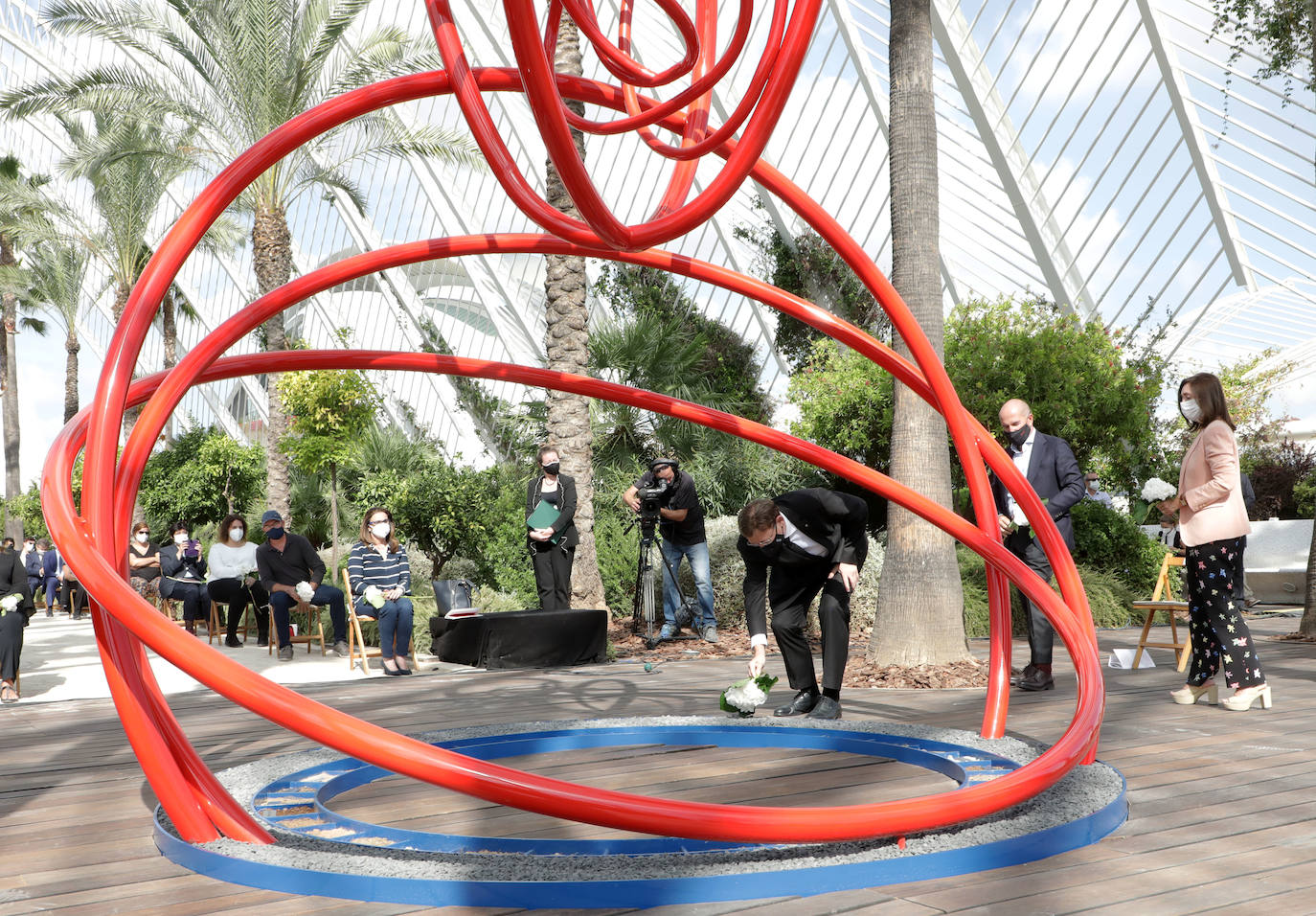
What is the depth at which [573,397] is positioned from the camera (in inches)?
415

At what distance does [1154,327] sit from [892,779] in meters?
16.4

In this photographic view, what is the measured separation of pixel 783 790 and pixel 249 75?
14.7 meters

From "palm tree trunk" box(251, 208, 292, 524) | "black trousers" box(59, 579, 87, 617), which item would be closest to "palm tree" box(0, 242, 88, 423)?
"black trousers" box(59, 579, 87, 617)

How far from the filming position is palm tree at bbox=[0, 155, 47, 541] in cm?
2727

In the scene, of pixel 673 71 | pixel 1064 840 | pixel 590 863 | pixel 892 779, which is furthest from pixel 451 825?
pixel 673 71

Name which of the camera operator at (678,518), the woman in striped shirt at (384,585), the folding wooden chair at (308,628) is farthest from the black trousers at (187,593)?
the camera operator at (678,518)

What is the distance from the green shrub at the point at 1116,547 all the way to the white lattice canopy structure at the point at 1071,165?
7.08 metres

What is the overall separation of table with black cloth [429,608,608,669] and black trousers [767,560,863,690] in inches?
135

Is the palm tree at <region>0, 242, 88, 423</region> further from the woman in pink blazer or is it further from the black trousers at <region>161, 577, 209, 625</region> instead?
the woman in pink blazer

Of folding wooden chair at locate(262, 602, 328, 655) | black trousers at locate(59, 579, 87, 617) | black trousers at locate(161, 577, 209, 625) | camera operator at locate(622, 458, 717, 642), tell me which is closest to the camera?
camera operator at locate(622, 458, 717, 642)

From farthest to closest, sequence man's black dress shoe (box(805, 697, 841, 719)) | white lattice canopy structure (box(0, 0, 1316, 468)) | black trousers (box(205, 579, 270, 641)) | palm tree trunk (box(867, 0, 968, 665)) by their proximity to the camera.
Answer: white lattice canopy structure (box(0, 0, 1316, 468)) < black trousers (box(205, 579, 270, 641)) < palm tree trunk (box(867, 0, 968, 665)) < man's black dress shoe (box(805, 697, 841, 719))

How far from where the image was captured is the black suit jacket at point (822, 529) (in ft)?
18.6

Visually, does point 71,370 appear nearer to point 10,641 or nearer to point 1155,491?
point 10,641

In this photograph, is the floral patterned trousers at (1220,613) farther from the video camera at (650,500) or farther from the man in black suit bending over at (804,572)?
the video camera at (650,500)
